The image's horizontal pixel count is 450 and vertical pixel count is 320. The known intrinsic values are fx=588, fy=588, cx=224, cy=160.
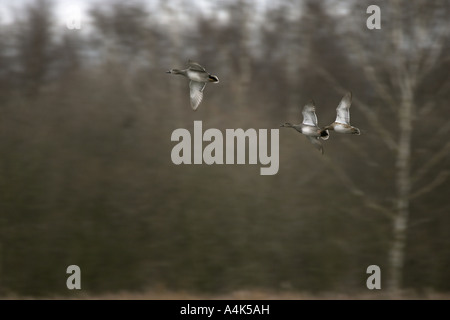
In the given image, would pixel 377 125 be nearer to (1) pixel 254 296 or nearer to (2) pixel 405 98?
(2) pixel 405 98

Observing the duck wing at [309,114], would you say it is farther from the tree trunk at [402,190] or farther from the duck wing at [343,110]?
the tree trunk at [402,190]

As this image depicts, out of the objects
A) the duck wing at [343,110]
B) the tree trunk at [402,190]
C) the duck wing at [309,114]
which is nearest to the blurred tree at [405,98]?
the tree trunk at [402,190]

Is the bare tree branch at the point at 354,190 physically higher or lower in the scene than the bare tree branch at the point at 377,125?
lower

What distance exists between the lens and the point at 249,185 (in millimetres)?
9227

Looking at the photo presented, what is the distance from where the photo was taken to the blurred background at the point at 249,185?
904 centimetres

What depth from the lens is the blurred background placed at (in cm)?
904

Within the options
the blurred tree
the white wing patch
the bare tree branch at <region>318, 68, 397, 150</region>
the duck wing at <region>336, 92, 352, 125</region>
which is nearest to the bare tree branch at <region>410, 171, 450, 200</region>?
the blurred tree

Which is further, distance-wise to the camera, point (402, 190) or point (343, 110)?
point (402, 190)

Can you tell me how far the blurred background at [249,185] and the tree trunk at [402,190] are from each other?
21mm

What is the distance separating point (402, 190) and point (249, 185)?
2.34 meters

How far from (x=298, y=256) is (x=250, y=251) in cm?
76

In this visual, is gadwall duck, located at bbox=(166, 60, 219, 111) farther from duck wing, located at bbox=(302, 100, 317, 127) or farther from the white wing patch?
duck wing, located at bbox=(302, 100, 317, 127)

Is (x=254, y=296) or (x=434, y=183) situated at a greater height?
(x=434, y=183)

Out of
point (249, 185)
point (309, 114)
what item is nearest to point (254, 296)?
point (249, 185)
